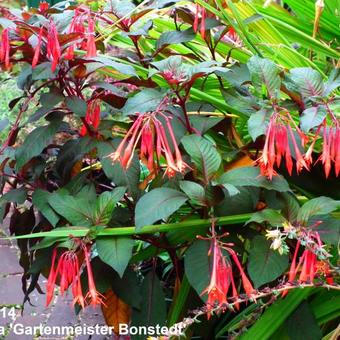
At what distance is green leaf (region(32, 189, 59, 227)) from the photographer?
1118mm

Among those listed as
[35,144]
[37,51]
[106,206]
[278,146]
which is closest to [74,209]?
[106,206]

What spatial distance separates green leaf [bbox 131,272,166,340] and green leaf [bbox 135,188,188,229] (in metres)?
0.34

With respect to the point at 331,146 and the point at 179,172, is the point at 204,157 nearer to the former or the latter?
the point at 179,172

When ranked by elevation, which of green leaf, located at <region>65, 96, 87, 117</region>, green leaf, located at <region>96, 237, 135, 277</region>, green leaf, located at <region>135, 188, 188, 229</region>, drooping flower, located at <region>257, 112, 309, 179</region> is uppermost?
drooping flower, located at <region>257, 112, 309, 179</region>

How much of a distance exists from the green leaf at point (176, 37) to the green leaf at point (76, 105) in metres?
0.22

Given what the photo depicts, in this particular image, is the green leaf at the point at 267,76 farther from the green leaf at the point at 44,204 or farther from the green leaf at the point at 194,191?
the green leaf at the point at 44,204

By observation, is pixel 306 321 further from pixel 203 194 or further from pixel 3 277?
pixel 3 277

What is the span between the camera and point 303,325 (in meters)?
1.11

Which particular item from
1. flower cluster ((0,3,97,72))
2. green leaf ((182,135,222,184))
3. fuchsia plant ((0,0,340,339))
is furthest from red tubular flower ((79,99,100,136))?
green leaf ((182,135,222,184))

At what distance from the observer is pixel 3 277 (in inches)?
101

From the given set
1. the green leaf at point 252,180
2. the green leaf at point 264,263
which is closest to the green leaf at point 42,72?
the green leaf at point 252,180

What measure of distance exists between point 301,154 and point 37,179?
0.59m

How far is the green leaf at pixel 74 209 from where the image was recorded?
1.06m

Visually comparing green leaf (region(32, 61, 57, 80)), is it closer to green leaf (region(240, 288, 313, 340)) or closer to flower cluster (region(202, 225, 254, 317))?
flower cluster (region(202, 225, 254, 317))
